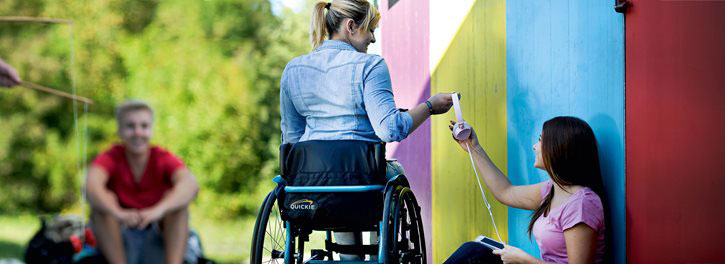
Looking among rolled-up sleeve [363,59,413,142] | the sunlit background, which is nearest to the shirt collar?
rolled-up sleeve [363,59,413,142]

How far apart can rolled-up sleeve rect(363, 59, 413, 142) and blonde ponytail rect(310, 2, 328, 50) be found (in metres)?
0.31

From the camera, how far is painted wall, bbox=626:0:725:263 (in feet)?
6.36

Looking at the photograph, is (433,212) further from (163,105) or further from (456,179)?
(163,105)

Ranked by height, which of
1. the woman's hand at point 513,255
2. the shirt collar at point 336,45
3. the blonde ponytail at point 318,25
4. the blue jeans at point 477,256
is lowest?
the blue jeans at point 477,256

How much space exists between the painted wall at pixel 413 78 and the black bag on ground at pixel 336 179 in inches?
81.6

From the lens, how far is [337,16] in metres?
2.88

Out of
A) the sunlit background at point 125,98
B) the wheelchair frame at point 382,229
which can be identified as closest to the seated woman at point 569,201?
the wheelchair frame at point 382,229

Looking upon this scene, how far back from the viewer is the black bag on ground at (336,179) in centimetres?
261

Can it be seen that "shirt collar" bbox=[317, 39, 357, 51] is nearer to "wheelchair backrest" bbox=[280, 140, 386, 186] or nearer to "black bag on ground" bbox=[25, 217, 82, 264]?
"wheelchair backrest" bbox=[280, 140, 386, 186]

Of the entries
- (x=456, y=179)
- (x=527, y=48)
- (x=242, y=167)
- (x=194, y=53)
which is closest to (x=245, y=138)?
(x=242, y=167)

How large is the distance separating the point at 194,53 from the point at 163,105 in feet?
0.29

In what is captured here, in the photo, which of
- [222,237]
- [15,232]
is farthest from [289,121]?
[15,232]

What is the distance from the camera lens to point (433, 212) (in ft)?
15.2

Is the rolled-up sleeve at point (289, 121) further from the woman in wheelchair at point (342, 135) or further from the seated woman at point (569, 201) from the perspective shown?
the seated woman at point (569, 201)
